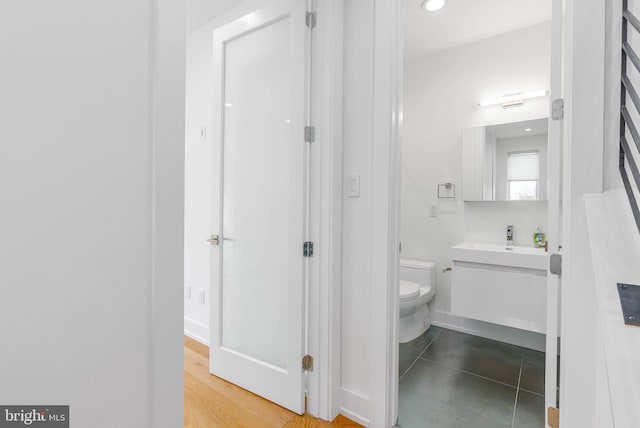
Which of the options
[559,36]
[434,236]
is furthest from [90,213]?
[434,236]

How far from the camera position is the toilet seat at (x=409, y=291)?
7.37 feet

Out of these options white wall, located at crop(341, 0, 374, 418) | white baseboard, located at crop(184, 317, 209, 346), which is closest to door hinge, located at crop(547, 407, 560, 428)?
white wall, located at crop(341, 0, 374, 418)

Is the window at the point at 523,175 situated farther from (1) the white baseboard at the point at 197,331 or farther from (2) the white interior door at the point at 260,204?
Answer: (1) the white baseboard at the point at 197,331

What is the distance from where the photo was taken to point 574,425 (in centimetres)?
95

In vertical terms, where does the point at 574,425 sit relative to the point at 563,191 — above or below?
below

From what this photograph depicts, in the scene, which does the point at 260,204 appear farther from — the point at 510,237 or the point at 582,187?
the point at 510,237

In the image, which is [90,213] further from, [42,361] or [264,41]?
[264,41]

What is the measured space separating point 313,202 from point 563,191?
3.49 ft

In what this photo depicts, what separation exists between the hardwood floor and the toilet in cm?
105

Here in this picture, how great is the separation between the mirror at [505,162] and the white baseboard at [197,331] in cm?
258

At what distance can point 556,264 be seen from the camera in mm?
1126

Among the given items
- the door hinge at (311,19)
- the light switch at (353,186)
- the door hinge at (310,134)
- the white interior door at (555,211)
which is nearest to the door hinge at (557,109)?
the white interior door at (555,211)

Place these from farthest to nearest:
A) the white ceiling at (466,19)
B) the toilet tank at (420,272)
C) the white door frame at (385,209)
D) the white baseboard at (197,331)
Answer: the toilet tank at (420,272) < the white baseboard at (197,331) < the white ceiling at (466,19) < the white door frame at (385,209)

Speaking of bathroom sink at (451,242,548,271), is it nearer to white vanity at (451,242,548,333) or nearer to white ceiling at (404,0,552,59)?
white vanity at (451,242,548,333)
